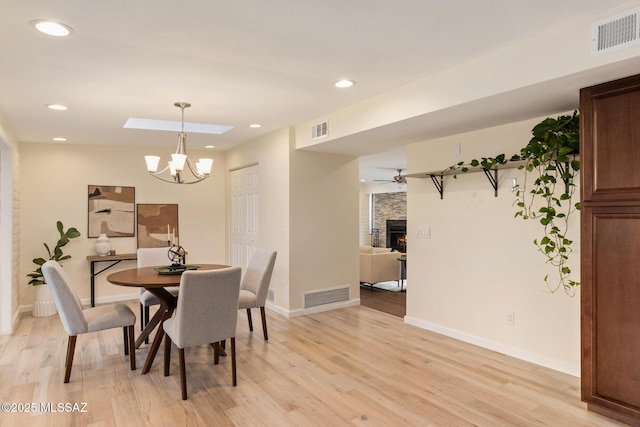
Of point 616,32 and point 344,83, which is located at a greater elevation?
point 344,83

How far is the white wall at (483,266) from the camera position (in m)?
3.29

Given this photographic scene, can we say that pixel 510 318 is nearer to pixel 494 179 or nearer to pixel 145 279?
pixel 494 179

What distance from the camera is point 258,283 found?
4.01m

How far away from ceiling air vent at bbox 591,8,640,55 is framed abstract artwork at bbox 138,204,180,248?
546 cm

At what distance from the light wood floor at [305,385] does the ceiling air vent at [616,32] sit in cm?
215

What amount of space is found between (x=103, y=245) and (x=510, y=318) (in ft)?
17.1

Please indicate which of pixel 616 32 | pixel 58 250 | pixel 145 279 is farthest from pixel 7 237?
pixel 616 32

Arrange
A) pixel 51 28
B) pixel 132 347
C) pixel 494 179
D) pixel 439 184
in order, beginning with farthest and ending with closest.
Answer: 1. pixel 439 184
2. pixel 494 179
3. pixel 132 347
4. pixel 51 28

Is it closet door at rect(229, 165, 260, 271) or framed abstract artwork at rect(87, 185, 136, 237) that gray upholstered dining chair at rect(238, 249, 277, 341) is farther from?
framed abstract artwork at rect(87, 185, 136, 237)

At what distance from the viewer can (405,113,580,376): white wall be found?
10.8 ft

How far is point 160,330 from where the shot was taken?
10.8 feet

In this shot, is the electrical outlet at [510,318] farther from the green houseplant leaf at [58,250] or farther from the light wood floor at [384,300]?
the green houseplant leaf at [58,250]

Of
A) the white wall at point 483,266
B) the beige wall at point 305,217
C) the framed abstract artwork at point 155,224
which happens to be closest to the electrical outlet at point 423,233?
the white wall at point 483,266

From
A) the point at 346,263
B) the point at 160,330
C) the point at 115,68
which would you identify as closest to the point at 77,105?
the point at 115,68
